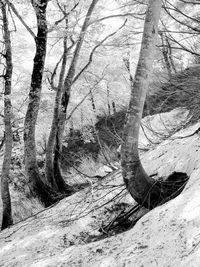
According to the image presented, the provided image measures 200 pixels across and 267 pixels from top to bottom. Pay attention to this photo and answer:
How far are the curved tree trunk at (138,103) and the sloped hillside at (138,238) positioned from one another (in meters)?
0.40

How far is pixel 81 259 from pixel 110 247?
22 centimetres

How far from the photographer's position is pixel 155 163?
3174 mm

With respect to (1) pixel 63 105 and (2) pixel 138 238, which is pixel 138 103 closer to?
(2) pixel 138 238

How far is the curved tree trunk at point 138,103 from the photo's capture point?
215 centimetres

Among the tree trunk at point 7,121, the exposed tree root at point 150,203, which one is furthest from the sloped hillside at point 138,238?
the tree trunk at point 7,121

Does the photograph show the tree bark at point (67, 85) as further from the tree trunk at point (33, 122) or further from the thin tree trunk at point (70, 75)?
the tree trunk at point (33, 122)

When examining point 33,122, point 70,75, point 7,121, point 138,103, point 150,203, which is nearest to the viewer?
point 138,103

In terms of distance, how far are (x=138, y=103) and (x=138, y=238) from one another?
1.05m

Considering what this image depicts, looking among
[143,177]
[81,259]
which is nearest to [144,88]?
[143,177]

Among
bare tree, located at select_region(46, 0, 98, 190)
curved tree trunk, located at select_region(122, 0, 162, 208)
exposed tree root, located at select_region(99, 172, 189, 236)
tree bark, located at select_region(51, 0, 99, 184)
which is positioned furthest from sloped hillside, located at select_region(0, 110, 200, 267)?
tree bark, located at select_region(51, 0, 99, 184)

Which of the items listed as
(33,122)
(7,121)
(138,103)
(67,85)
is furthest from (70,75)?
(138,103)

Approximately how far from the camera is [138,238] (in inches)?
67.1

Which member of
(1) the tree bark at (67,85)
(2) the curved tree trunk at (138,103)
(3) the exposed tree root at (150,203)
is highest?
(1) the tree bark at (67,85)

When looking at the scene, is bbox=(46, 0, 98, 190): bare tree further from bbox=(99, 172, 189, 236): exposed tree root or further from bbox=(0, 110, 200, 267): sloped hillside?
bbox=(99, 172, 189, 236): exposed tree root
